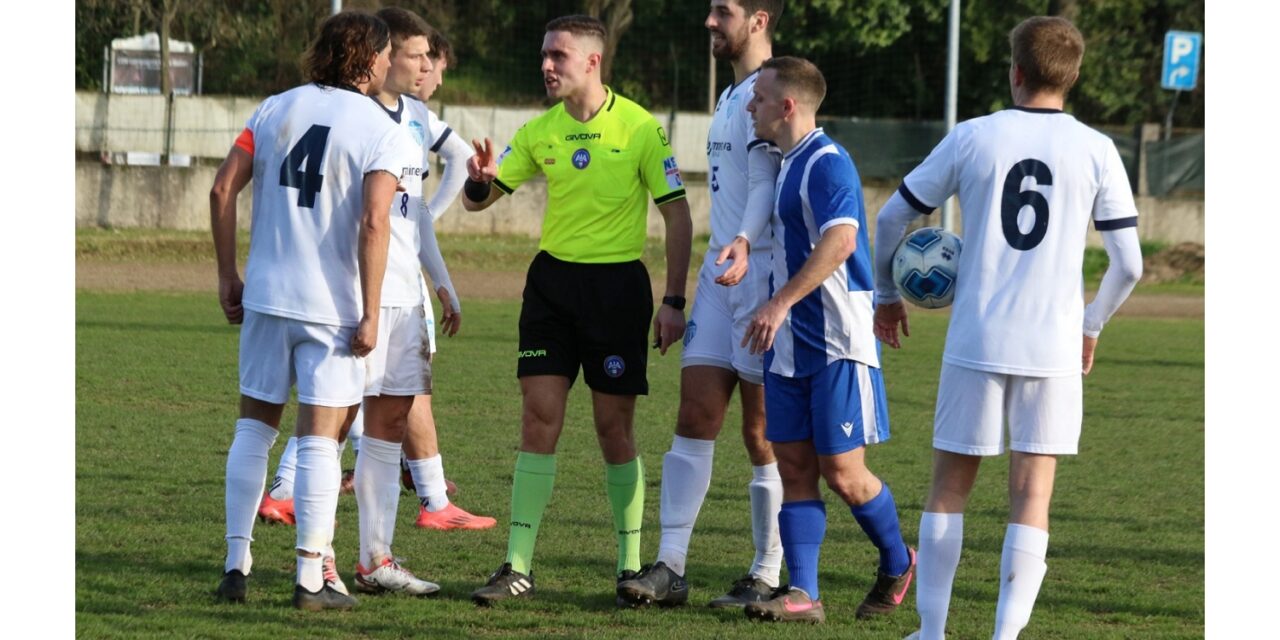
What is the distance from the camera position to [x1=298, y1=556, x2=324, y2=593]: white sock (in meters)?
5.22

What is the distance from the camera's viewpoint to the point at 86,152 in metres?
25.2

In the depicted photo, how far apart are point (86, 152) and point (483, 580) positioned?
2143 centimetres

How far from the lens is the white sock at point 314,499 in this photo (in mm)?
5207

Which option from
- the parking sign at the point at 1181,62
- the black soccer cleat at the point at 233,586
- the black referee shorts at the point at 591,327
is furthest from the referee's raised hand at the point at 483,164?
the parking sign at the point at 1181,62

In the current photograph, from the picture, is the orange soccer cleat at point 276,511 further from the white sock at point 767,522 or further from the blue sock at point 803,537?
the blue sock at point 803,537

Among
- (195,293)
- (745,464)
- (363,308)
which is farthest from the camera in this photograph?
(195,293)

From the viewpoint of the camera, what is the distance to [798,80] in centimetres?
525

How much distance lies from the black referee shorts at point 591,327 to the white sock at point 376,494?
1.94 ft

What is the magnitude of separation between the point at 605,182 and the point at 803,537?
1483 mm

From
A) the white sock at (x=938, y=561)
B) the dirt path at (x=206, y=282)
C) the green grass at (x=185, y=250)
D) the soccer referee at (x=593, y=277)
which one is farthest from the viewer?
the green grass at (x=185, y=250)

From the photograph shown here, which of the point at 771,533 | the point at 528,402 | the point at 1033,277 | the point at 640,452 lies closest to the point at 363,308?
the point at 528,402

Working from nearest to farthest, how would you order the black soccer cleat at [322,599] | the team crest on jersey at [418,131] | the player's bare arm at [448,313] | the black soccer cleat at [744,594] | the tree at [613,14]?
the black soccer cleat at [322,599]
the black soccer cleat at [744,594]
the team crest on jersey at [418,131]
the player's bare arm at [448,313]
the tree at [613,14]

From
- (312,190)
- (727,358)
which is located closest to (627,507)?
(727,358)

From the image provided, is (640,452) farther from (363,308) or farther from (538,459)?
(363,308)
